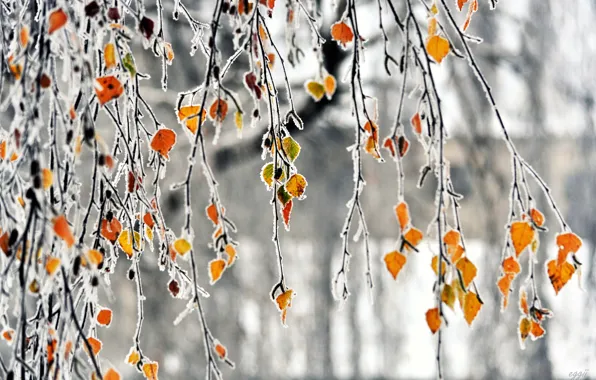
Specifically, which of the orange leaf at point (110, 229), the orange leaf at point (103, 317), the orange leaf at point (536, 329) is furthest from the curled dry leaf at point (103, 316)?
the orange leaf at point (536, 329)

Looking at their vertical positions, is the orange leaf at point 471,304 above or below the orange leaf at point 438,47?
below

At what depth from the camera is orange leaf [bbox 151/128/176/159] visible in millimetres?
915

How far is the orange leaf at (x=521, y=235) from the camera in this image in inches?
35.3

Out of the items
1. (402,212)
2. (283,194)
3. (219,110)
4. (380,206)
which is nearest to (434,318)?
(402,212)

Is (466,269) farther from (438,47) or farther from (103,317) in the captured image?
(103,317)

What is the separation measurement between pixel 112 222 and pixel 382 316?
3226 mm

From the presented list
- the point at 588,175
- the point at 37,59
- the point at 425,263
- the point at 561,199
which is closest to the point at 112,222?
the point at 37,59

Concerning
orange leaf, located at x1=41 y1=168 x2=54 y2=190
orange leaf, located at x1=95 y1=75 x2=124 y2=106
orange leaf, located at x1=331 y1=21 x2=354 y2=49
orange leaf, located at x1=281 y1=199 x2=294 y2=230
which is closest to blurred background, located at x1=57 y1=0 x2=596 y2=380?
orange leaf, located at x1=331 y1=21 x2=354 y2=49

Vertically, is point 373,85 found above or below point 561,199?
above

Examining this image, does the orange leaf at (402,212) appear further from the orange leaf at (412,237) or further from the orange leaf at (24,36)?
the orange leaf at (24,36)

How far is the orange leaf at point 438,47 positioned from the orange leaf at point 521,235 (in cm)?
23

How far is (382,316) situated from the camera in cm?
405

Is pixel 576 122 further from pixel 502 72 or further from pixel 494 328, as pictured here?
pixel 494 328

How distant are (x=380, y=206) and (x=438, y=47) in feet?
10.8
